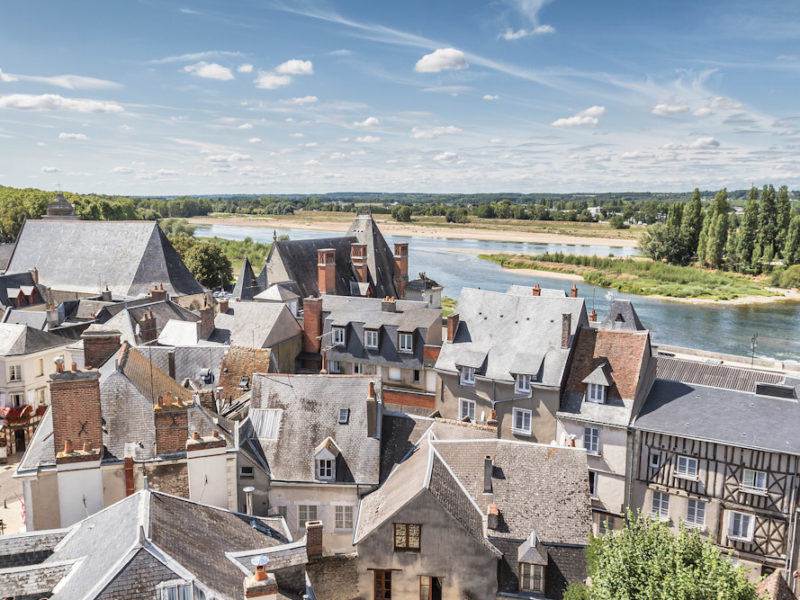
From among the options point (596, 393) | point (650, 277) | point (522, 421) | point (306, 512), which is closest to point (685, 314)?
point (650, 277)

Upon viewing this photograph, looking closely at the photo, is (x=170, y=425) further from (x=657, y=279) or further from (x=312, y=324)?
(x=657, y=279)

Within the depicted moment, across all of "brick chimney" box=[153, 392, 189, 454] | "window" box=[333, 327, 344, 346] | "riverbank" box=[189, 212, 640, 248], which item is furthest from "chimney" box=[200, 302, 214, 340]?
"riverbank" box=[189, 212, 640, 248]

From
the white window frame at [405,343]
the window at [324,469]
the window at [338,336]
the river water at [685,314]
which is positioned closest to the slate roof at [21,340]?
the window at [338,336]

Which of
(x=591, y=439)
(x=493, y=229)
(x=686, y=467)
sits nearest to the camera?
(x=686, y=467)

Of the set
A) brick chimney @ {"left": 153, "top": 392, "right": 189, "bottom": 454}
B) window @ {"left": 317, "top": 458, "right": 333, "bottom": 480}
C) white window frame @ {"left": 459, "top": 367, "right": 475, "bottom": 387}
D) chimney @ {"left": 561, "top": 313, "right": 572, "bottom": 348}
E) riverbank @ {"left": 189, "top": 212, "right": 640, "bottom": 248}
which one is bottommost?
window @ {"left": 317, "top": 458, "right": 333, "bottom": 480}

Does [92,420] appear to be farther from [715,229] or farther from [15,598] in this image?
[715,229]

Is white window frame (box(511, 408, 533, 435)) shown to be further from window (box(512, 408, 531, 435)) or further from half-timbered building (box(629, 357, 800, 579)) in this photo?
half-timbered building (box(629, 357, 800, 579))

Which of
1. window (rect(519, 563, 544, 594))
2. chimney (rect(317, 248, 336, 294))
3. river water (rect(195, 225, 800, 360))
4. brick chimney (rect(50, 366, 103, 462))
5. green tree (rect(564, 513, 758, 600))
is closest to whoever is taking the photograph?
green tree (rect(564, 513, 758, 600))
